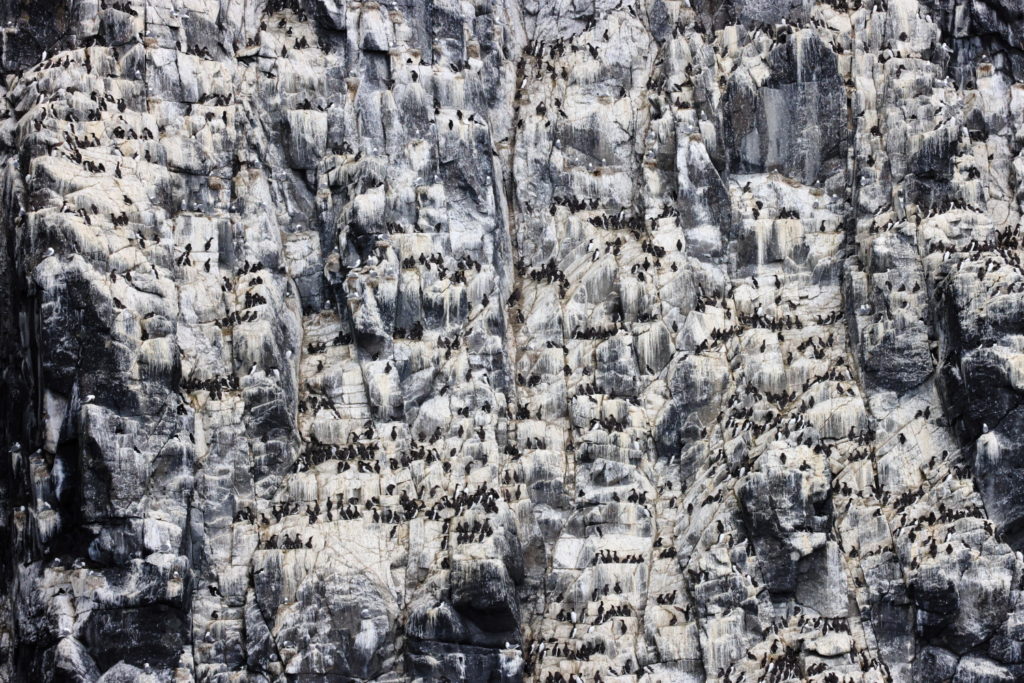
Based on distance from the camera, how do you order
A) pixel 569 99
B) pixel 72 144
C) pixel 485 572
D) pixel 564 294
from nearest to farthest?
pixel 485 572, pixel 72 144, pixel 564 294, pixel 569 99

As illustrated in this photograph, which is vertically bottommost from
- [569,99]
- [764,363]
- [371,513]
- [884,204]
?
[371,513]

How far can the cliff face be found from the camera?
82.2 m

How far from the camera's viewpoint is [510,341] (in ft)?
305

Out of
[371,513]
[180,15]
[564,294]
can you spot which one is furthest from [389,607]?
[180,15]

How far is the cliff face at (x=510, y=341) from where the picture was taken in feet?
270

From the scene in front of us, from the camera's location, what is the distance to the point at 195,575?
83.4m

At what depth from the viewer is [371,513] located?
8531 cm

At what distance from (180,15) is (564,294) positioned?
2395 centimetres

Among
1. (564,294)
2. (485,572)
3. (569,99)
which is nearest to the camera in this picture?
(485,572)

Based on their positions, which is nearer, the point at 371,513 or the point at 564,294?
the point at 371,513

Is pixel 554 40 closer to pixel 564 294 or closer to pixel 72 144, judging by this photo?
pixel 564 294

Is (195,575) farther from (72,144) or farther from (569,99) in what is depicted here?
Result: (569,99)

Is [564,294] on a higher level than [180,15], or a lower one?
lower

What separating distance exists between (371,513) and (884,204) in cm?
3007
